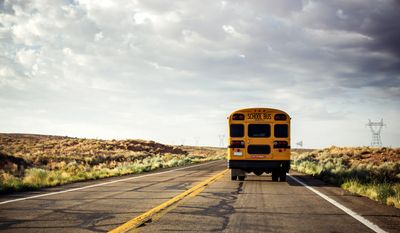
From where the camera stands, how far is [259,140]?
16312 millimetres

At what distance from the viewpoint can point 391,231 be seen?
615 centimetres

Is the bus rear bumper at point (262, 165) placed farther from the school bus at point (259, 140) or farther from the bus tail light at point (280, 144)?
the bus tail light at point (280, 144)

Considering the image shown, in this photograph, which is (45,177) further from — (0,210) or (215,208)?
(215,208)

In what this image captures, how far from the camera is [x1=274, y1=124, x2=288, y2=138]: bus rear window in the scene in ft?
53.3

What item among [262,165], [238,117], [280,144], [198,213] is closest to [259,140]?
[280,144]

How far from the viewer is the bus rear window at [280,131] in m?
16.2

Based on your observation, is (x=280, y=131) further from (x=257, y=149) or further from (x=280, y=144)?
(x=257, y=149)

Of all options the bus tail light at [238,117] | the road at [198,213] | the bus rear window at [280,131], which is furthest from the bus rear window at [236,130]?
the road at [198,213]

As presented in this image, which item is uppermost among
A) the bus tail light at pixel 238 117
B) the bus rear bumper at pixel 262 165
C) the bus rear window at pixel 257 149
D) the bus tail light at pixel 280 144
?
the bus tail light at pixel 238 117

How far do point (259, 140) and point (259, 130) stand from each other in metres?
0.42

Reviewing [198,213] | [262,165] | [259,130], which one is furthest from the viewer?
[259,130]

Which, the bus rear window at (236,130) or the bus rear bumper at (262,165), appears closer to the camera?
the bus rear bumper at (262,165)

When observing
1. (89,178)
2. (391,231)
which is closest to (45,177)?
(89,178)

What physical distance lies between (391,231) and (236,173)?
10.8m
